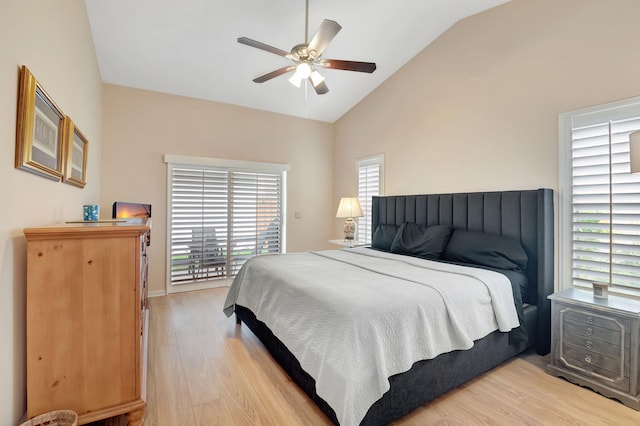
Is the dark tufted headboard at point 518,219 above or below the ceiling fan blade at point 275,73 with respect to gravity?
below

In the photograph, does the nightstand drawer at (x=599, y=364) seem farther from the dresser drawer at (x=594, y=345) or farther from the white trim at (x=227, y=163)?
the white trim at (x=227, y=163)

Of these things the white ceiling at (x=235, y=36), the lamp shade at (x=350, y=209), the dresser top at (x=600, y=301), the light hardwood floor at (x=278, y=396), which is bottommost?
the light hardwood floor at (x=278, y=396)

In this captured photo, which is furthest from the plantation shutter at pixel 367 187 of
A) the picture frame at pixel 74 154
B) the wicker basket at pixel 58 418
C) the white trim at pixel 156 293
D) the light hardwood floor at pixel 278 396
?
the wicker basket at pixel 58 418

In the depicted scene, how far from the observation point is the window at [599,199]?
7.45 ft

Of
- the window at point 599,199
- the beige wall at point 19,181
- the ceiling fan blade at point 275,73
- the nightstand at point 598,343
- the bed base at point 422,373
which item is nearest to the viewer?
the beige wall at point 19,181

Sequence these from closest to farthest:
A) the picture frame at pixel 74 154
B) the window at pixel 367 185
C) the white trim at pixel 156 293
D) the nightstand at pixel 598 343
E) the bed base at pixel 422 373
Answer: the bed base at pixel 422 373 → the nightstand at pixel 598 343 → the picture frame at pixel 74 154 → the white trim at pixel 156 293 → the window at pixel 367 185

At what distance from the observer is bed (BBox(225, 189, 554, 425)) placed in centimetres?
168

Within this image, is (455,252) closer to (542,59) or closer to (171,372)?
(542,59)

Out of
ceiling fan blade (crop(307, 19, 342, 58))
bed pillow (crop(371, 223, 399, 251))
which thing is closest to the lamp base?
bed pillow (crop(371, 223, 399, 251))

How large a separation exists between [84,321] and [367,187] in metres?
4.12

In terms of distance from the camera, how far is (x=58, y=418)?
141 centimetres

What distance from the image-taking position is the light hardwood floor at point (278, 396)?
178 centimetres

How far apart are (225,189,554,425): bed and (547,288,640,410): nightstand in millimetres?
250

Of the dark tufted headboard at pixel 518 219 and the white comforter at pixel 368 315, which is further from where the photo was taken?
the dark tufted headboard at pixel 518 219
